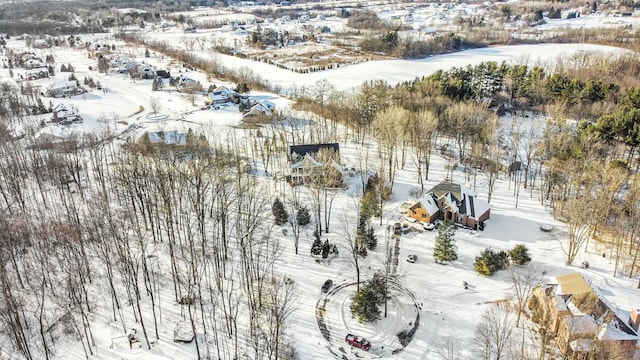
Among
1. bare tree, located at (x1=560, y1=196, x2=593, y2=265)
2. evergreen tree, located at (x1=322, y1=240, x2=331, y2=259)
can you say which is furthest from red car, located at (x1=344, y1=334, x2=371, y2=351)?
bare tree, located at (x1=560, y1=196, x2=593, y2=265)

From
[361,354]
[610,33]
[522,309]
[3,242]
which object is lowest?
[361,354]

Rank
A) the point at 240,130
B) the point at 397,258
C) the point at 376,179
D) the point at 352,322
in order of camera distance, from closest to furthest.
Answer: the point at 352,322, the point at 397,258, the point at 376,179, the point at 240,130

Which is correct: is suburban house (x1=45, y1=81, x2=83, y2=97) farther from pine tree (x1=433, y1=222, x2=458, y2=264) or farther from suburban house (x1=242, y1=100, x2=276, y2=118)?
pine tree (x1=433, y1=222, x2=458, y2=264)

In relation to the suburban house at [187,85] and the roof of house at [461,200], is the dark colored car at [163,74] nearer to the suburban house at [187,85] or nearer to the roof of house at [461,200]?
the suburban house at [187,85]

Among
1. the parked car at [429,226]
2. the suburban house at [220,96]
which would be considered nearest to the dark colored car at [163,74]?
the suburban house at [220,96]

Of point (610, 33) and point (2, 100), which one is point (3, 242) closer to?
point (2, 100)

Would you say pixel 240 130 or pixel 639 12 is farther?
pixel 639 12

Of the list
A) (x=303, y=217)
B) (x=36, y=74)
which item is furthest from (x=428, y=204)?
(x=36, y=74)

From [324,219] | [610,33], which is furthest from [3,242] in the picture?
[610,33]
